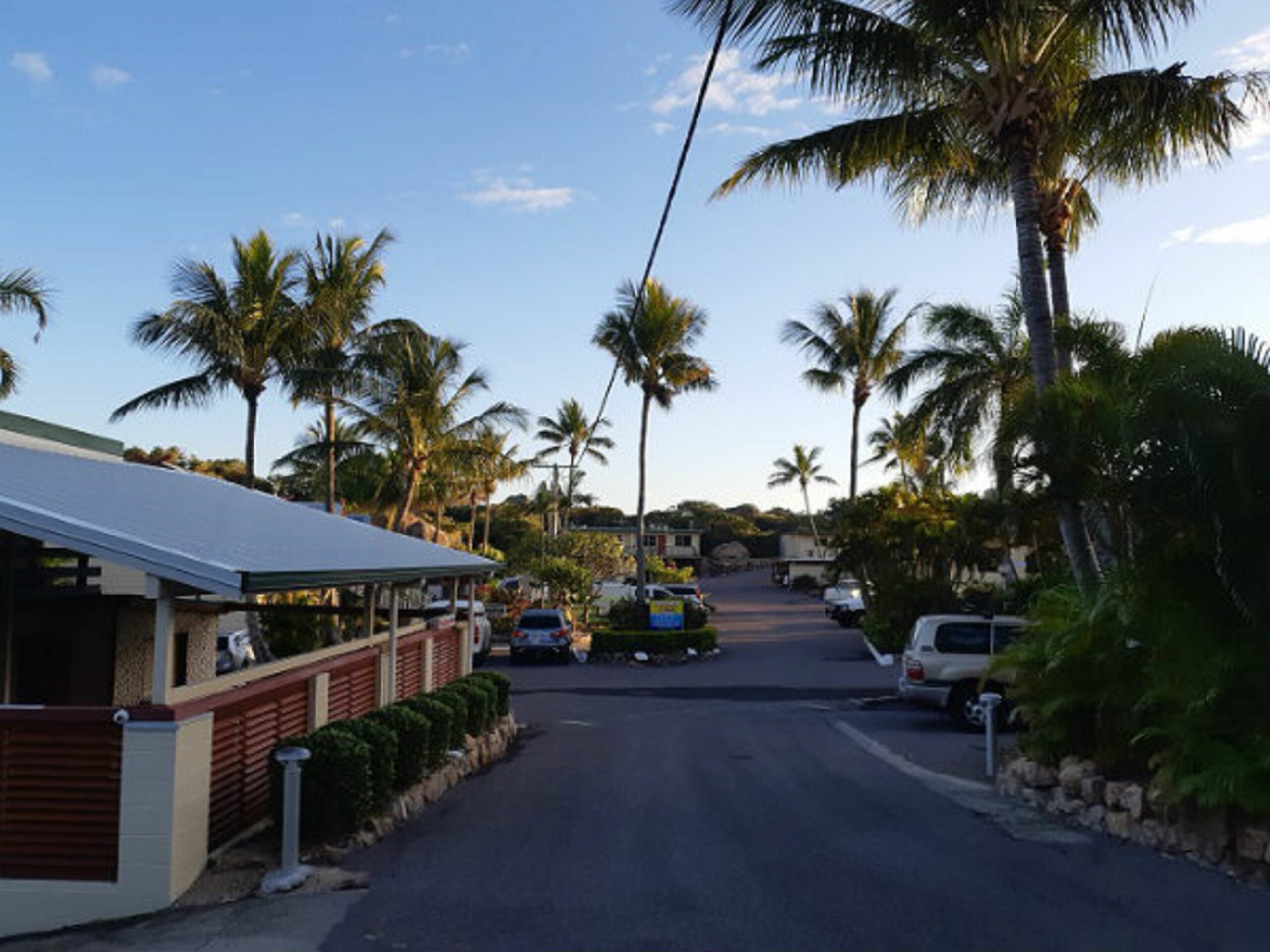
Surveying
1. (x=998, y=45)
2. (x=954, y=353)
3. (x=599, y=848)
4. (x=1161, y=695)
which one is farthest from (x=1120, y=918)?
(x=954, y=353)

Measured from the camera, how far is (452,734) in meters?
11.7

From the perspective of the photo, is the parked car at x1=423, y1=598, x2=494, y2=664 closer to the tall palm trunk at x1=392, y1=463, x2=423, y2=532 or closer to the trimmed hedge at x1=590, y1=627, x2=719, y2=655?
the tall palm trunk at x1=392, y1=463, x2=423, y2=532

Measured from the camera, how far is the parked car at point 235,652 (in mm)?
20078

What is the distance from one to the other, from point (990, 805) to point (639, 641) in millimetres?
20287

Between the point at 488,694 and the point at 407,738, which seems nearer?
the point at 407,738

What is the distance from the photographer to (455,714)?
38.8 ft

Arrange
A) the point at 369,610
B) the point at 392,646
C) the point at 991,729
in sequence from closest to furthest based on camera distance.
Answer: the point at 991,729 → the point at 392,646 → the point at 369,610

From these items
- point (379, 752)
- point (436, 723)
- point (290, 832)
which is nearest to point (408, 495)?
point (436, 723)

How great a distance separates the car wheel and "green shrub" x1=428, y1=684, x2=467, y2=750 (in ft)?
27.0

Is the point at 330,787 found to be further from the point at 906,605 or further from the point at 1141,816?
the point at 906,605

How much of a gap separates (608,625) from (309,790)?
26.6 metres

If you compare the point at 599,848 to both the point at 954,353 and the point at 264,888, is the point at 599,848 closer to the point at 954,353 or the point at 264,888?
the point at 264,888

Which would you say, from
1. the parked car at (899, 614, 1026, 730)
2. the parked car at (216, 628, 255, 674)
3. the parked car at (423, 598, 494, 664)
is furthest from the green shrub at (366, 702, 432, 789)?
the parked car at (423, 598, 494, 664)

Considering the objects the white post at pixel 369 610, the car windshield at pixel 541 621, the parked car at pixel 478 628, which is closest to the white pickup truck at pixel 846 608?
the car windshield at pixel 541 621
